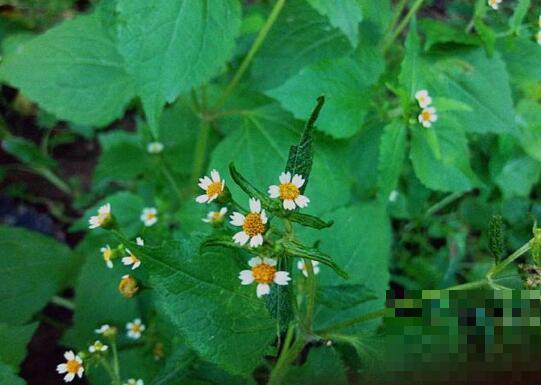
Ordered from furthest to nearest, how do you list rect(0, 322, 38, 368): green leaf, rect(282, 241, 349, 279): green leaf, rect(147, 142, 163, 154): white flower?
rect(147, 142, 163, 154): white flower, rect(0, 322, 38, 368): green leaf, rect(282, 241, 349, 279): green leaf

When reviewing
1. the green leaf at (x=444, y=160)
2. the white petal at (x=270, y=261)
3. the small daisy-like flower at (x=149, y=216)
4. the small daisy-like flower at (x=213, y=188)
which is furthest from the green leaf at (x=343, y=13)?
the small daisy-like flower at (x=149, y=216)

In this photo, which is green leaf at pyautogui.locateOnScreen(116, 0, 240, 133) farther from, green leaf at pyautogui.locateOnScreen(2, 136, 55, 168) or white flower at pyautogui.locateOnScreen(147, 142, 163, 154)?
green leaf at pyautogui.locateOnScreen(2, 136, 55, 168)

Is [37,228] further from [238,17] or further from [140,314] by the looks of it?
[238,17]

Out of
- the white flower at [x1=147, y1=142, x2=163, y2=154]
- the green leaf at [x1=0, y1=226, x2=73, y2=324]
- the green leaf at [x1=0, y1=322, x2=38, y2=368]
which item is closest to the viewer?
the green leaf at [x1=0, y1=322, x2=38, y2=368]

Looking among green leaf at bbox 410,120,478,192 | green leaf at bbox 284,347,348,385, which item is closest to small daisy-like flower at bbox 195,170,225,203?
green leaf at bbox 284,347,348,385

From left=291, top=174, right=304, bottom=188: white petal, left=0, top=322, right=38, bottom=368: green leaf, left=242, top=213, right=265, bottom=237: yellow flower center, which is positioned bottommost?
left=0, top=322, right=38, bottom=368: green leaf
